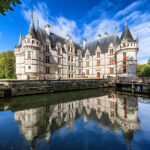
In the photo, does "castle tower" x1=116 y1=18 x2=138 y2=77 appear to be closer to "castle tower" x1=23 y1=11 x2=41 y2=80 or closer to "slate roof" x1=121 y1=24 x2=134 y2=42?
"slate roof" x1=121 y1=24 x2=134 y2=42

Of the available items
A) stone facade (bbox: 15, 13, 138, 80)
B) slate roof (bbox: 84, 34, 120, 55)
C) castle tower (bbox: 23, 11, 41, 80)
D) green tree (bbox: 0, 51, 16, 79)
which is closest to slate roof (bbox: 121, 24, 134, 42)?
stone facade (bbox: 15, 13, 138, 80)

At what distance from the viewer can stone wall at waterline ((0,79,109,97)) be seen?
1173 cm

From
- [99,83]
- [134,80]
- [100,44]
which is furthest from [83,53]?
[134,80]

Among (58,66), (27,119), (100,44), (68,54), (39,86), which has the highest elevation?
(100,44)

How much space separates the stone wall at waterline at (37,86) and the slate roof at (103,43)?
1570 centimetres

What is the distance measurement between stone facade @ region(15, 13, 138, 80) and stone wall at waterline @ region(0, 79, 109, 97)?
5550 mm

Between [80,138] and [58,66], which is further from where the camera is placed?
[58,66]

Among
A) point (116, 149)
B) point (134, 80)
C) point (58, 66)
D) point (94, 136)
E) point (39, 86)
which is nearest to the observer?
point (116, 149)

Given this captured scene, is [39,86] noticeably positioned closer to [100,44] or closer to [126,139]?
[126,139]

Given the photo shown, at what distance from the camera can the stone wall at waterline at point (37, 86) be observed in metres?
11.7

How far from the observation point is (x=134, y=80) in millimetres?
17312

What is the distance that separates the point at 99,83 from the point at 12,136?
20.1 metres

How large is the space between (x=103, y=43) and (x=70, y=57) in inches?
503

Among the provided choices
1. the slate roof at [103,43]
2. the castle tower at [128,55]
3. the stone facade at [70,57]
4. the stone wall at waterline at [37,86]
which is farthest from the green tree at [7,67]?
the castle tower at [128,55]
